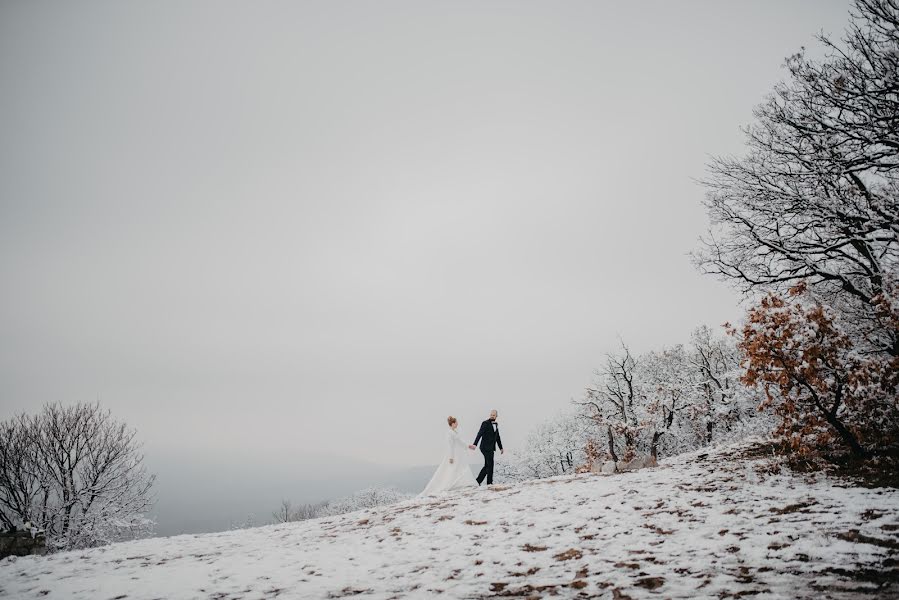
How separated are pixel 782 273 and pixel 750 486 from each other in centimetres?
635

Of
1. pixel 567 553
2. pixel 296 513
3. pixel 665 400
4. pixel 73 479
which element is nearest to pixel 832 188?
pixel 567 553

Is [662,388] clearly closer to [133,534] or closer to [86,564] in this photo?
[86,564]

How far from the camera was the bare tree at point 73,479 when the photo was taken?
24.3m


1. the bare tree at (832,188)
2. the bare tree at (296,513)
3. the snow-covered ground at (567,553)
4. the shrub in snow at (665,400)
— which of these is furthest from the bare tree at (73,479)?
the bare tree at (296,513)

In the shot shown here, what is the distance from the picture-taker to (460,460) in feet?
44.8

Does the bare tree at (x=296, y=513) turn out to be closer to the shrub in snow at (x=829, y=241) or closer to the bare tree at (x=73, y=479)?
the bare tree at (x=73, y=479)

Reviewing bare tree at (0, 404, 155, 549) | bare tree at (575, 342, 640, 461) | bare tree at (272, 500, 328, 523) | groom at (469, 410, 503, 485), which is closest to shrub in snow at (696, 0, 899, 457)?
groom at (469, 410, 503, 485)

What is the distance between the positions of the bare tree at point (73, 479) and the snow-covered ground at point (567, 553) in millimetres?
22506

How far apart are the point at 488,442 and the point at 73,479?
96.4 feet

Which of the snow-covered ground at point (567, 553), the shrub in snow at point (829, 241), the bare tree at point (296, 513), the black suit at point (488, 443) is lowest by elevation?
the bare tree at point (296, 513)

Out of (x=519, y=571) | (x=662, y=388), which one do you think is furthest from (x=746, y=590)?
(x=662, y=388)

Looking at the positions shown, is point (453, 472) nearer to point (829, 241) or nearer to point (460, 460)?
point (460, 460)

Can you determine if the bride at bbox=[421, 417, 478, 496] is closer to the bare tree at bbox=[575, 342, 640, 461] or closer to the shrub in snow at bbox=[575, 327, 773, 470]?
the shrub in snow at bbox=[575, 327, 773, 470]

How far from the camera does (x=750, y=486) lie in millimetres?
7672
